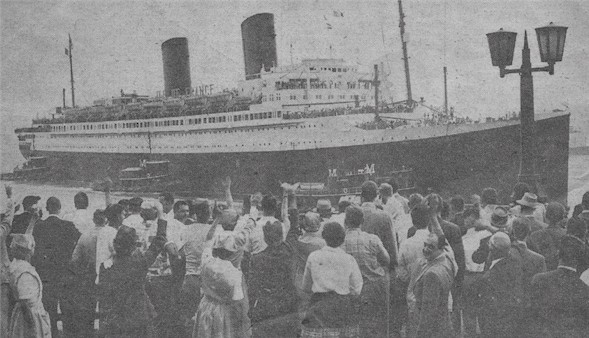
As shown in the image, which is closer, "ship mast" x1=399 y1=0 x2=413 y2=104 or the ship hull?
"ship mast" x1=399 y1=0 x2=413 y2=104

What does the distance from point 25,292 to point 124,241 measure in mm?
1103

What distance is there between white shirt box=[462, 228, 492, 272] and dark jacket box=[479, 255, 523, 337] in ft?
1.92

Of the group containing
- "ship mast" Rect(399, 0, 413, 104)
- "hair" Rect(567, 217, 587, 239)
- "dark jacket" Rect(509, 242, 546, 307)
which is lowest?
"dark jacket" Rect(509, 242, 546, 307)

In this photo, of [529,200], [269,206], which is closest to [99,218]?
[269,206]

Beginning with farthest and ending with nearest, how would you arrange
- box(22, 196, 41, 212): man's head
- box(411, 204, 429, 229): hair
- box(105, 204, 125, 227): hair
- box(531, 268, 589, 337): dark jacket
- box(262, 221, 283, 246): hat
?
box(22, 196, 41, 212): man's head
box(105, 204, 125, 227): hair
box(262, 221, 283, 246): hat
box(411, 204, 429, 229): hair
box(531, 268, 589, 337): dark jacket

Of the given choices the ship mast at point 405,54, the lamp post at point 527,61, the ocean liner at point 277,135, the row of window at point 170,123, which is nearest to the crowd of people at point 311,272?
the lamp post at point 527,61

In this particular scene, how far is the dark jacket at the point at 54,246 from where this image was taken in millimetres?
5211

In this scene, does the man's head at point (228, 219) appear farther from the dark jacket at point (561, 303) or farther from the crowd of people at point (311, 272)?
the dark jacket at point (561, 303)

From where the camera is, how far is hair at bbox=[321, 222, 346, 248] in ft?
12.2

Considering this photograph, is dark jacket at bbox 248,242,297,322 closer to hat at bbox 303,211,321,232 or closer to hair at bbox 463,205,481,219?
hat at bbox 303,211,321,232

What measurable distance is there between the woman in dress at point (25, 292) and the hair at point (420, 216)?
3.01 metres

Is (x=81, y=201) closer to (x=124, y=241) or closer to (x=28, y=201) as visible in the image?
(x=28, y=201)

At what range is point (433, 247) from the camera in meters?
3.74

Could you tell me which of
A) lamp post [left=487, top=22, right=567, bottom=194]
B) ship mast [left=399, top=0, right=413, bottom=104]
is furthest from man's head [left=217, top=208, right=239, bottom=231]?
ship mast [left=399, top=0, right=413, bottom=104]
